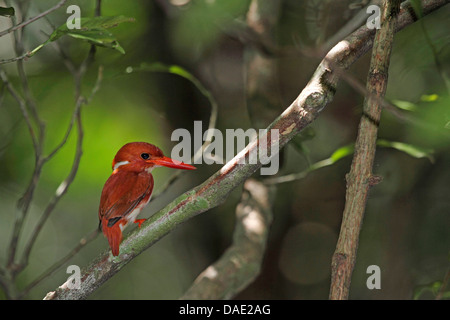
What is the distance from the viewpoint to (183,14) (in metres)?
2.50

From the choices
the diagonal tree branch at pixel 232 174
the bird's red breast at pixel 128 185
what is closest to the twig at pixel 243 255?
the bird's red breast at pixel 128 185

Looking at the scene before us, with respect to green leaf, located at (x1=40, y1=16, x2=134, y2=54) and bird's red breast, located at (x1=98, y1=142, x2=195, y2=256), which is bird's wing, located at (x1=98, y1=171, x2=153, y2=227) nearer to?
bird's red breast, located at (x1=98, y1=142, x2=195, y2=256)

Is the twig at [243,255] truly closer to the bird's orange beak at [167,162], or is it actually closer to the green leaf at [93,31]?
the bird's orange beak at [167,162]

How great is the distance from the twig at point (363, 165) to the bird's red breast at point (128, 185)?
0.48 m

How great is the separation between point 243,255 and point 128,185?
2.50 feet

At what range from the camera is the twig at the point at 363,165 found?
1077mm

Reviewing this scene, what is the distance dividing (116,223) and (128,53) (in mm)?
1421

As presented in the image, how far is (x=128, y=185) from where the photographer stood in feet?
5.17

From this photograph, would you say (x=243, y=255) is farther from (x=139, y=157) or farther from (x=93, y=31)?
(x=93, y=31)

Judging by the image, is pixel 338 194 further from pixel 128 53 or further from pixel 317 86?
pixel 317 86

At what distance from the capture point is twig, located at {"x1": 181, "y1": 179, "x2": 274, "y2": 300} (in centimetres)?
207

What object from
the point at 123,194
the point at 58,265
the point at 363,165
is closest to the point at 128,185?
the point at 123,194

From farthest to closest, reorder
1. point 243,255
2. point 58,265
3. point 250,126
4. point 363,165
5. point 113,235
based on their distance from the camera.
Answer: point 250,126 < point 243,255 < point 58,265 < point 113,235 < point 363,165

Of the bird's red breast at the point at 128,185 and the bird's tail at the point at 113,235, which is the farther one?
the bird's red breast at the point at 128,185
